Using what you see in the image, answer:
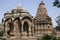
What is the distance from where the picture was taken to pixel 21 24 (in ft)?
110

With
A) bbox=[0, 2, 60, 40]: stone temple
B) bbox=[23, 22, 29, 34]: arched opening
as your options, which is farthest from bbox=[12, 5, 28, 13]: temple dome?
bbox=[23, 22, 29, 34]: arched opening

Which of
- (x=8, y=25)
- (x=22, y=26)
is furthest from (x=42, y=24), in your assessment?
(x=8, y=25)

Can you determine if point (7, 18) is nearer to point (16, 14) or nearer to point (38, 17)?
point (16, 14)

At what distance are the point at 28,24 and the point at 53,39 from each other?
598 centimetres

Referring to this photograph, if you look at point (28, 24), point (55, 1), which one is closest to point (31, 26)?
point (28, 24)

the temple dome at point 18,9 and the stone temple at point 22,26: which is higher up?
the temple dome at point 18,9

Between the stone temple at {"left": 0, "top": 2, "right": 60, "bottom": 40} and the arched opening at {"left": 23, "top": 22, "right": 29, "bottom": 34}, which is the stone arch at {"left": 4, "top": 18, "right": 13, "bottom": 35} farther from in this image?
the arched opening at {"left": 23, "top": 22, "right": 29, "bottom": 34}

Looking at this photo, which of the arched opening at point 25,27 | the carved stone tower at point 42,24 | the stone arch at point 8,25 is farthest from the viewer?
the carved stone tower at point 42,24

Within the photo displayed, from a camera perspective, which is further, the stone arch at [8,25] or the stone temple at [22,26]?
the stone arch at [8,25]

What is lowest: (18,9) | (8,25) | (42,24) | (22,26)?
(42,24)

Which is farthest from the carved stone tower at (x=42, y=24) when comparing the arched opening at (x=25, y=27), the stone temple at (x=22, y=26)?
the arched opening at (x=25, y=27)

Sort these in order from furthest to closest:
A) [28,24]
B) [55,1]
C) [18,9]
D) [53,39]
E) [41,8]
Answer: [41,8] < [18,9] < [28,24] < [53,39] < [55,1]

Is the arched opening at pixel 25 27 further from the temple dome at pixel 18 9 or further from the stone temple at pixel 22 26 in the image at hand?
the temple dome at pixel 18 9

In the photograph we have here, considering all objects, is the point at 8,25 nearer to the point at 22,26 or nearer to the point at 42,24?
the point at 22,26
